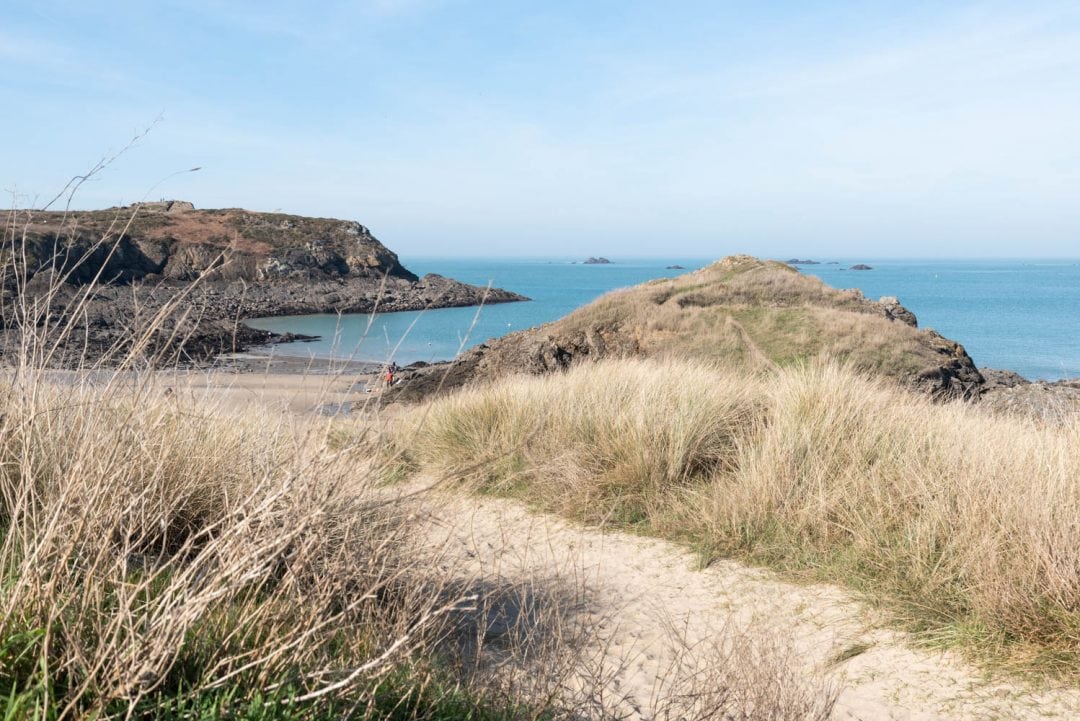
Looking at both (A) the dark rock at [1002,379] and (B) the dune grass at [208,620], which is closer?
(B) the dune grass at [208,620]

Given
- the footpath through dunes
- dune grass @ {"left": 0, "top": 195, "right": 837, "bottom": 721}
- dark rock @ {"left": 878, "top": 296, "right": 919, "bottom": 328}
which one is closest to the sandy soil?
dune grass @ {"left": 0, "top": 195, "right": 837, "bottom": 721}

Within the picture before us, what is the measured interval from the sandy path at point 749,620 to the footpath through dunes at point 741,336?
8148 mm

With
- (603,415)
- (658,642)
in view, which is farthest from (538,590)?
(603,415)

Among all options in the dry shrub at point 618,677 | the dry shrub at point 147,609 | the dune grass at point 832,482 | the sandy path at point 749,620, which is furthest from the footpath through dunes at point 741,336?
the dry shrub at point 147,609

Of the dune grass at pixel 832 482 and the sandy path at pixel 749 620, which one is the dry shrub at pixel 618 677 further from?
the dune grass at pixel 832 482

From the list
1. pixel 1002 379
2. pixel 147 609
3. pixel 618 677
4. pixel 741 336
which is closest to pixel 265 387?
pixel 618 677

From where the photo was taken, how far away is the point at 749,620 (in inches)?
186

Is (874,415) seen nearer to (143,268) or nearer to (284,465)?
(284,465)

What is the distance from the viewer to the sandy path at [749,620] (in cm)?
372

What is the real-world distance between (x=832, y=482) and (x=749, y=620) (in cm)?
173

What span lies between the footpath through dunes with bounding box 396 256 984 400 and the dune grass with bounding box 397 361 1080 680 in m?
5.64

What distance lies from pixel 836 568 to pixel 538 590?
6.35 feet

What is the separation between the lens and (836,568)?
5.16 meters

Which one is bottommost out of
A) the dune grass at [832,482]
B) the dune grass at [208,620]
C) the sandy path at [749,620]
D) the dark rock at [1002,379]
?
the dark rock at [1002,379]
